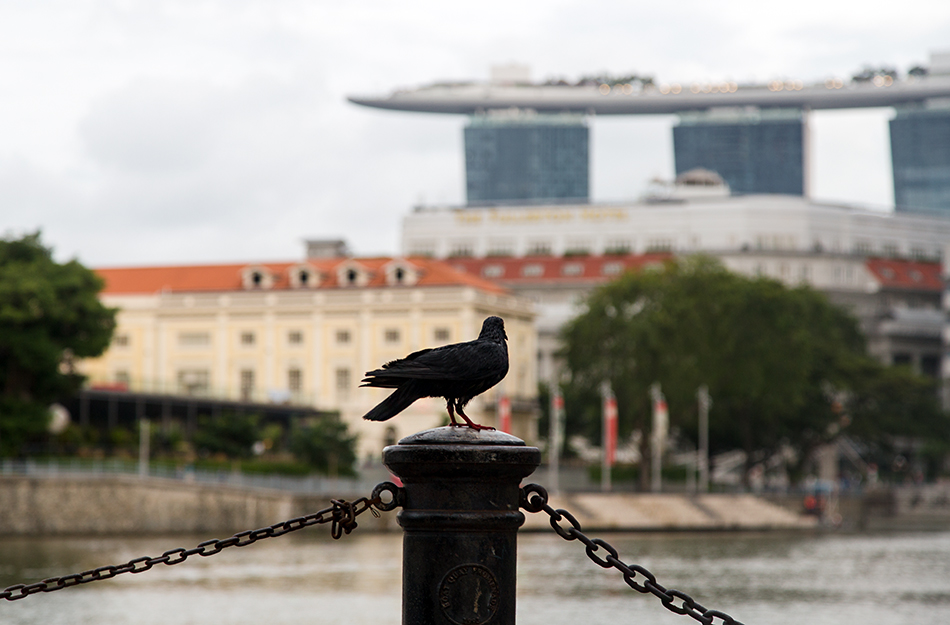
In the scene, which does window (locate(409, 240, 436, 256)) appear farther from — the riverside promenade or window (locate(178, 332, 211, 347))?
the riverside promenade

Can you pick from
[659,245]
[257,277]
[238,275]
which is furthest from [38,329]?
[659,245]

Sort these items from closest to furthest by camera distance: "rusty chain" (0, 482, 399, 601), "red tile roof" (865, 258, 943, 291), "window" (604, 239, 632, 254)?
"rusty chain" (0, 482, 399, 601)
"red tile roof" (865, 258, 943, 291)
"window" (604, 239, 632, 254)

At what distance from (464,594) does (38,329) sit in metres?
66.1

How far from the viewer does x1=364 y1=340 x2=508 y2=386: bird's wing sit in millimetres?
6605

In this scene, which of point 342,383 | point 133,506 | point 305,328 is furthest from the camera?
point 305,328

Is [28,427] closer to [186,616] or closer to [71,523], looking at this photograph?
[71,523]

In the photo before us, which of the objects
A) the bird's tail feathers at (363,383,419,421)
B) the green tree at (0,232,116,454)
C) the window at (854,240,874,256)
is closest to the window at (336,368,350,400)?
the green tree at (0,232,116,454)

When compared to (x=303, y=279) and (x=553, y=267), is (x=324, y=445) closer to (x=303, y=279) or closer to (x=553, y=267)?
(x=303, y=279)

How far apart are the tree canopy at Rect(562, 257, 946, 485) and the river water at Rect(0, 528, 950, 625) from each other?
70.8 feet

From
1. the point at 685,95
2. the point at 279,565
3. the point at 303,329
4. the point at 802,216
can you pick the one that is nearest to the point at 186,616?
the point at 279,565

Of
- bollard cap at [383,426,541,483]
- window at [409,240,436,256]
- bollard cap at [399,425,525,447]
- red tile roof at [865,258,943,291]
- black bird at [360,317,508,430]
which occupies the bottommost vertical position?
bollard cap at [383,426,541,483]

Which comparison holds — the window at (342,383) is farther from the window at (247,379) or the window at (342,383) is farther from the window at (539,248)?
the window at (539,248)

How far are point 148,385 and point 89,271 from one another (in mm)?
23366

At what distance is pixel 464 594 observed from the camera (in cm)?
596
